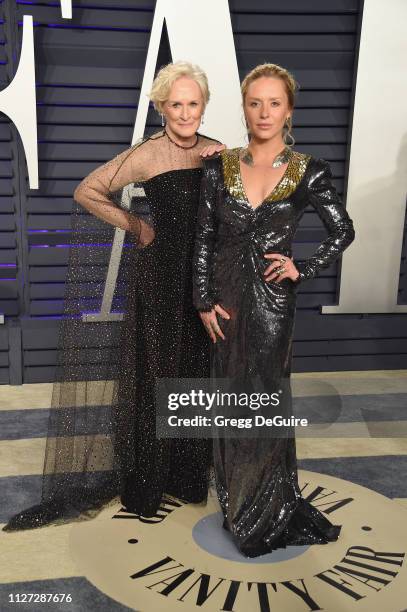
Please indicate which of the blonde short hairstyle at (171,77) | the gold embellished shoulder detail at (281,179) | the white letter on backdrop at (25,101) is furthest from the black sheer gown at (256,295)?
the white letter on backdrop at (25,101)

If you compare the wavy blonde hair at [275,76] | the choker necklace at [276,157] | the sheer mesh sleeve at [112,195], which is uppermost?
the wavy blonde hair at [275,76]

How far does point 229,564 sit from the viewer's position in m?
2.27

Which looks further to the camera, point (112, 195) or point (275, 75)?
→ point (112, 195)

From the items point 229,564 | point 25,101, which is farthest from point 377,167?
point 229,564

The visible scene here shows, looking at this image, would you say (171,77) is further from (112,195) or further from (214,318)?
(214,318)

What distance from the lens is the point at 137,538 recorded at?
243 cm

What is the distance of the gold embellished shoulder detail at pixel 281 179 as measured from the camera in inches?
85.0

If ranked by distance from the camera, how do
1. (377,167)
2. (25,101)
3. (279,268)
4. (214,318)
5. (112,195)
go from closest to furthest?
(279,268) < (214,318) < (112,195) < (25,101) < (377,167)

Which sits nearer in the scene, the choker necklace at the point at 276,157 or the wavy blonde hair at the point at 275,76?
the wavy blonde hair at the point at 275,76

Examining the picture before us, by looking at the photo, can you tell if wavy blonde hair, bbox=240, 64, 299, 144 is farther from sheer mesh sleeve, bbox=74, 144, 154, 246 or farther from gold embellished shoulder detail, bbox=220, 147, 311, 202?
sheer mesh sleeve, bbox=74, 144, 154, 246

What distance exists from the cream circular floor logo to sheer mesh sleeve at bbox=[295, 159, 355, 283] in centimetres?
99

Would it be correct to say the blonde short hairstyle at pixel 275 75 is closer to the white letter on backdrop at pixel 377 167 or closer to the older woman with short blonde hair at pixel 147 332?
the older woman with short blonde hair at pixel 147 332

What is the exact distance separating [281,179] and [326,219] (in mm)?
217

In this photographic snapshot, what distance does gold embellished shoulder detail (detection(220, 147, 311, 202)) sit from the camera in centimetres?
216
